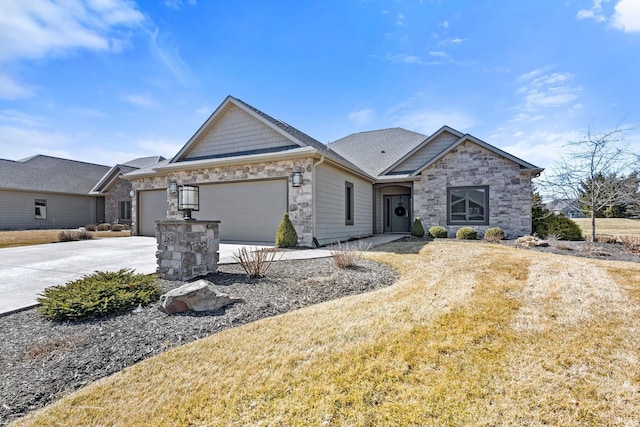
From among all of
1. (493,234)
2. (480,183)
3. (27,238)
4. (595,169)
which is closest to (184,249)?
(493,234)

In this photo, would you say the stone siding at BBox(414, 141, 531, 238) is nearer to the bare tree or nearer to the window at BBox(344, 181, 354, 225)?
the bare tree

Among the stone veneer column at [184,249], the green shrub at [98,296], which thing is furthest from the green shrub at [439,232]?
the green shrub at [98,296]

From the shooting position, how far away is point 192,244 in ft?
17.0

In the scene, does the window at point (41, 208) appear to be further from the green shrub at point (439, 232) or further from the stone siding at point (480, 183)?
the green shrub at point (439, 232)

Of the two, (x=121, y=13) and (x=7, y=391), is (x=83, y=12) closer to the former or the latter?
(x=121, y=13)

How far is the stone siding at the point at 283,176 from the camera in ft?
31.7

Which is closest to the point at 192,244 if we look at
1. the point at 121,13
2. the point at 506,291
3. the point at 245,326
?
the point at 245,326

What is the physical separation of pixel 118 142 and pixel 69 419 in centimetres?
1955

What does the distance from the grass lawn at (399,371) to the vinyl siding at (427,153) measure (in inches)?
426

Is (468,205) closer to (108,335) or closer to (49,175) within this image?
(108,335)

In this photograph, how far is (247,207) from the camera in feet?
36.6

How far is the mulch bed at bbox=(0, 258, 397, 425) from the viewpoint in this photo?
2434 millimetres

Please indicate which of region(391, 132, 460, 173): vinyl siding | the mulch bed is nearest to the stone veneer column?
the mulch bed

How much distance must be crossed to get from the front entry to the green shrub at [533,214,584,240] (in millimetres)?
5364
